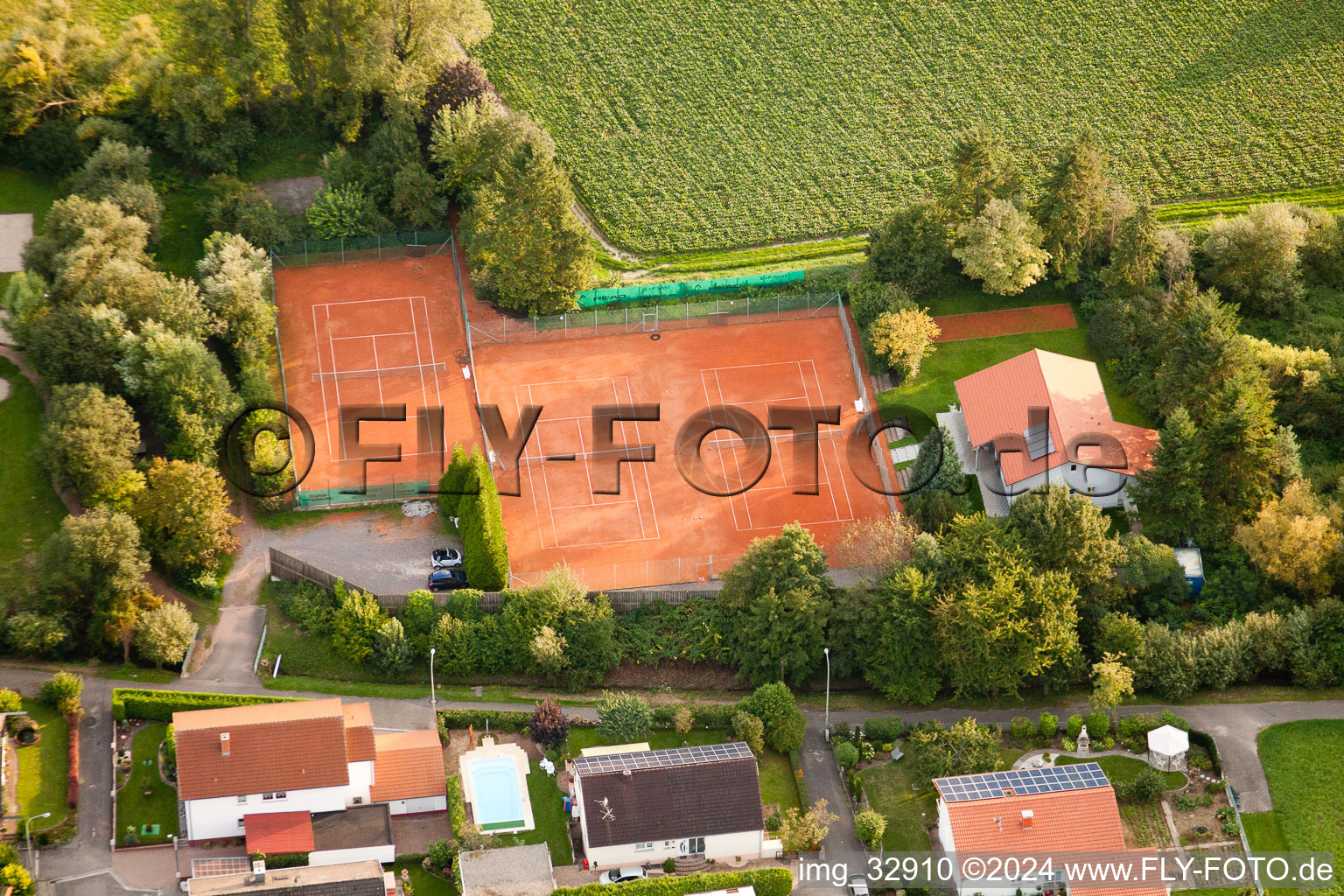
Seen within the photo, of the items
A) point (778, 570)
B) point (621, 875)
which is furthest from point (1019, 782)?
point (621, 875)

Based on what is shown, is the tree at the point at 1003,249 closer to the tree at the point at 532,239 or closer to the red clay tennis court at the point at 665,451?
the red clay tennis court at the point at 665,451

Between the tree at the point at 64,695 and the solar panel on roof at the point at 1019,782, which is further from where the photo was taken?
the tree at the point at 64,695

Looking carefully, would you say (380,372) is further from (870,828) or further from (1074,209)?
(1074,209)

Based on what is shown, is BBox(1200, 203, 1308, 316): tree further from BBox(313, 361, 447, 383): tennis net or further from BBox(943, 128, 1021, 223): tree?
BBox(313, 361, 447, 383): tennis net

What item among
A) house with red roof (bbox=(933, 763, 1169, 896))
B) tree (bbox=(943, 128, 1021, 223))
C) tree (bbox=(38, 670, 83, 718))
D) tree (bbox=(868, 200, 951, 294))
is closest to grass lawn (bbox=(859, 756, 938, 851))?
house with red roof (bbox=(933, 763, 1169, 896))

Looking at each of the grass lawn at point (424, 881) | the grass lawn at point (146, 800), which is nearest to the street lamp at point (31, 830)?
the grass lawn at point (146, 800)

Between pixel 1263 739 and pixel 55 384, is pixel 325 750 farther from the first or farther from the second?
pixel 1263 739

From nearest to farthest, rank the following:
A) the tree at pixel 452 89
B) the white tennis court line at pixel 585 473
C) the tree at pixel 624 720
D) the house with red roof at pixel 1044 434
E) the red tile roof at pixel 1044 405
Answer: the tree at pixel 624 720, the house with red roof at pixel 1044 434, the red tile roof at pixel 1044 405, the white tennis court line at pixel 585 473, the tree at pixel 452 89
